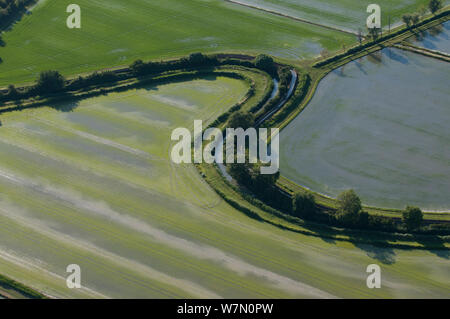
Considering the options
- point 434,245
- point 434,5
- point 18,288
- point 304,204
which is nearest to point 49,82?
point 18,288

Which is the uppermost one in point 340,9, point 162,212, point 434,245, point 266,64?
point 340,9

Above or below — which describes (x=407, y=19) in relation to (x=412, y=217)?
above

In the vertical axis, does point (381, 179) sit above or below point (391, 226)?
above

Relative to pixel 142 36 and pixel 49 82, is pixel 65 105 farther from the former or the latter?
pixel 142 36

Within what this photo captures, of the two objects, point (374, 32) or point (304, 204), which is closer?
point (304, 204)

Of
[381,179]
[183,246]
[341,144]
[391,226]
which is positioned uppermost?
[341,144]
